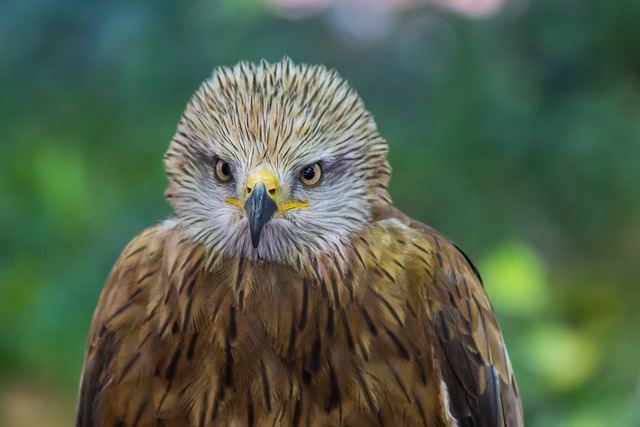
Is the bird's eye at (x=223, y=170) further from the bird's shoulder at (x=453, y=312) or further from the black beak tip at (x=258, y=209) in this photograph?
the bird's shoulder at (x=453, y=312)

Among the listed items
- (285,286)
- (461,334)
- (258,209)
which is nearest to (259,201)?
(258,209)

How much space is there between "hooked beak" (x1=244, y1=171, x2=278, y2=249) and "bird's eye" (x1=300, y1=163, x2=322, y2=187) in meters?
0.10

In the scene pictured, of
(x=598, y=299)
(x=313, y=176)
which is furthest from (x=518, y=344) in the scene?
(x=313, y=176)

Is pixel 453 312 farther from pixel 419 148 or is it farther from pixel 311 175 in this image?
pixel 419 148

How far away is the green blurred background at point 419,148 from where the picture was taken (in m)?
3.33

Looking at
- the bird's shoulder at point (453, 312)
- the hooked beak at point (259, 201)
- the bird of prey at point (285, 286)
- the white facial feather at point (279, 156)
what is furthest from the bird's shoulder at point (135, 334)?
the bird's shoulder at point (453, 312)

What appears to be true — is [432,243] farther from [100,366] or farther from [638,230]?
[638,230]

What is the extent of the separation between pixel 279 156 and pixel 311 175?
0.10m

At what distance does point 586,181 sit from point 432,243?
178 centimetres

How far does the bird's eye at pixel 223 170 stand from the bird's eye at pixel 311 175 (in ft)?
0.54

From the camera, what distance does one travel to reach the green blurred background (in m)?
3.33

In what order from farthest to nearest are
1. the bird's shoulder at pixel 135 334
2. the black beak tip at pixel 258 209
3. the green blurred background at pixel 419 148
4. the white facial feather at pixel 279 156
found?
the green blurred background at pixel 419 148
the bird's shoulder at pixel 135 334
the white facial feather at pixel 279 156
the black beak tip at pixel 258 209

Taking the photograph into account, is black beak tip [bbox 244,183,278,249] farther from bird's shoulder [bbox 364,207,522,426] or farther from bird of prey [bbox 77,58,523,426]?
bird's shoulder [bbox 364,207,522,426]

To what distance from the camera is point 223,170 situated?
212cm
